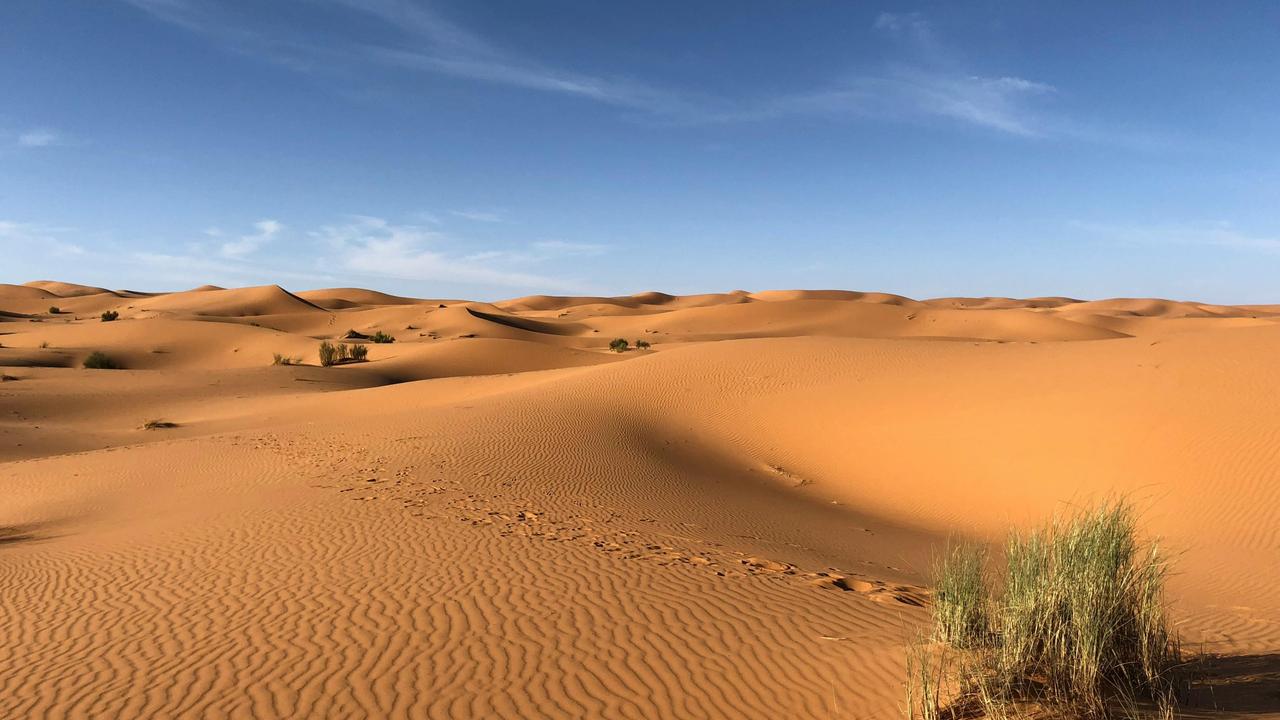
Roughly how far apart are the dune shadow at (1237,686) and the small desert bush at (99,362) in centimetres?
3868

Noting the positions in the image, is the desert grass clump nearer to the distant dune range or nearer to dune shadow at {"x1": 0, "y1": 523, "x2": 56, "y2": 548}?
the distant dune range

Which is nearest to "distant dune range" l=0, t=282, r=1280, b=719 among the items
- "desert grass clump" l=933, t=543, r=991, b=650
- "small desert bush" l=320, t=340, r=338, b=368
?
"desert grass clump" l=933, t=543, r=991, b=650

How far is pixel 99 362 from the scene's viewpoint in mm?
33344

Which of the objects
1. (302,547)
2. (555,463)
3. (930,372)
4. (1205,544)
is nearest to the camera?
(302,547)

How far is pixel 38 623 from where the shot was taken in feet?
21.0

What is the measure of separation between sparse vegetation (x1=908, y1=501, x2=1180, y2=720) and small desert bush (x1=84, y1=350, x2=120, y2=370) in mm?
37712

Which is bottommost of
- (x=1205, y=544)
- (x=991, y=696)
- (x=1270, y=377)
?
(x=1205, y=544)

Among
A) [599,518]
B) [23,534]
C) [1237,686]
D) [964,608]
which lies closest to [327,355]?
[23,534]

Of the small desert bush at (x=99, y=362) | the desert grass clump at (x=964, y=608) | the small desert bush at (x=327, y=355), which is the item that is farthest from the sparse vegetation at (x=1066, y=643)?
the small desert bush at (x=99, y=362)

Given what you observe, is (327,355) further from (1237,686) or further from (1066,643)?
(1237,686)

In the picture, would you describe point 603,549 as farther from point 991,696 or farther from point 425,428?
point 425,428

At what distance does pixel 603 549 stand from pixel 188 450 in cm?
1160

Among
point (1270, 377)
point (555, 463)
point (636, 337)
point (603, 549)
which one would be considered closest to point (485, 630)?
point (603, 549)

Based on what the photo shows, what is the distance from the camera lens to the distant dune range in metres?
5.29
